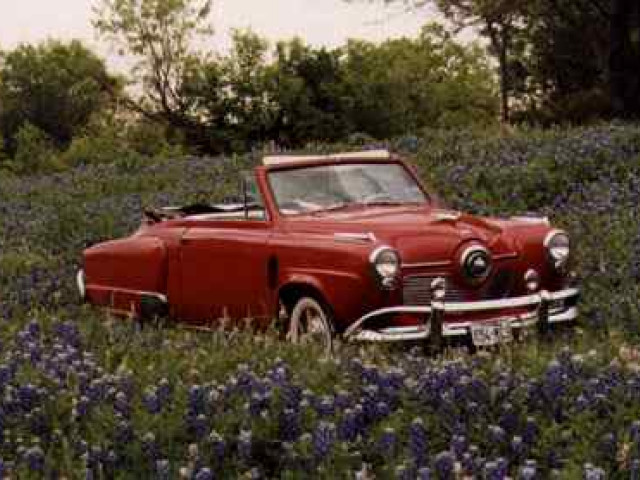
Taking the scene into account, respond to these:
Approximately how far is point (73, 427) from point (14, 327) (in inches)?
114

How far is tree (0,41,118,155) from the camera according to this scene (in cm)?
8912

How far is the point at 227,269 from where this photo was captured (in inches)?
419

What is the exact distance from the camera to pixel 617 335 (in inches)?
354

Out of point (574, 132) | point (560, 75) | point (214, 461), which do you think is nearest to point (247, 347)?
point (214, 461)

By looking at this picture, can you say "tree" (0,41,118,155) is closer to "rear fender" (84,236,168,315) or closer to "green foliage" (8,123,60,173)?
"green foliage" (8,123,60,173)

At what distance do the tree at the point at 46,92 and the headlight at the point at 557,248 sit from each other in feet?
260

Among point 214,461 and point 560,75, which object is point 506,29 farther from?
point 214,461

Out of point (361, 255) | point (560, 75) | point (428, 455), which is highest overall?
point (560, 75)

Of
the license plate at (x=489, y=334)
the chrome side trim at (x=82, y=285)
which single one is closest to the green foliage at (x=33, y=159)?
the chrome side trim at (x=82, y=285)

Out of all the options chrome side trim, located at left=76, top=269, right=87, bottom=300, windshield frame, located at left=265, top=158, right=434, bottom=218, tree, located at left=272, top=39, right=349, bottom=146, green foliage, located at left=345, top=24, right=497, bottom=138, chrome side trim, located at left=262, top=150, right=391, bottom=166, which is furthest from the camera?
green foliage, located at left=345, top=24, right=497, bottom=138

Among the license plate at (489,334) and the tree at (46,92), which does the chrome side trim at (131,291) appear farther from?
the tree at (46,92)

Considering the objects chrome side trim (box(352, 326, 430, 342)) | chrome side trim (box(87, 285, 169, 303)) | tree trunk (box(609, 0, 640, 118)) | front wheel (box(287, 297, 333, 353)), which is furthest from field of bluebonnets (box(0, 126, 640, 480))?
tree trunk (box(609, 0, 640, 118))

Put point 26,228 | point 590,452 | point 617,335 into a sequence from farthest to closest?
point 26,228, point 617,335, point 590,452

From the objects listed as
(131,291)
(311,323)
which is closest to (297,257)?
(311,323)
